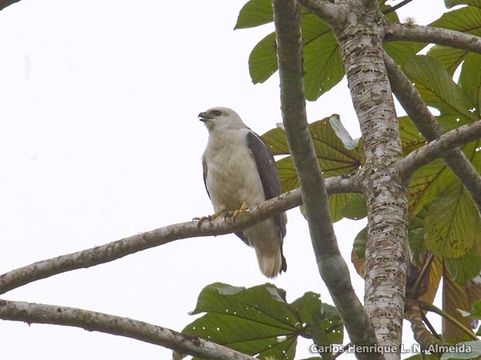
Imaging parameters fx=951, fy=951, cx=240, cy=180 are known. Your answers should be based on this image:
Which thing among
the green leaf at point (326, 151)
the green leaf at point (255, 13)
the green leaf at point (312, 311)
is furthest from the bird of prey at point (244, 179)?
the green leaf at point (312, 311)

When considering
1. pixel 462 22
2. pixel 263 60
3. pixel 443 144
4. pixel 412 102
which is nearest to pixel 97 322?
pixel 443 144

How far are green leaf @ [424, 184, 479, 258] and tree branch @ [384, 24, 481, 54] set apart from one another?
0.72 m

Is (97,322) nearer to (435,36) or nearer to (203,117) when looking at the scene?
(435,36)

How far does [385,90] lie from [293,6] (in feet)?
3.93

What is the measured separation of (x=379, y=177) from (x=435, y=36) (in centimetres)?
110

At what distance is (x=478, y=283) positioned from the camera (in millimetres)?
5559

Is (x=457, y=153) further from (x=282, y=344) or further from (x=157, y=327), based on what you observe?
(x=157, y=327)

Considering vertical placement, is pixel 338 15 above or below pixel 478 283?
above

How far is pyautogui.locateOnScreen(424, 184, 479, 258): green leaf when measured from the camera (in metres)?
4.81

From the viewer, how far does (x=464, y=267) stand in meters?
5.20

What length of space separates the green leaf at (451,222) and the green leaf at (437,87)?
394mm

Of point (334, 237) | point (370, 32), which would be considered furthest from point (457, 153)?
point (334, 237)

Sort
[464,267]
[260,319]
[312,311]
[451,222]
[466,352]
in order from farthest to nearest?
[464,267], [451,222], [260,319], [312,311], [466,352]

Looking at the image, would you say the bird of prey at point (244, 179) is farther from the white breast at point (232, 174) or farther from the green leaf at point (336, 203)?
the green leaf at point (336, 203)
